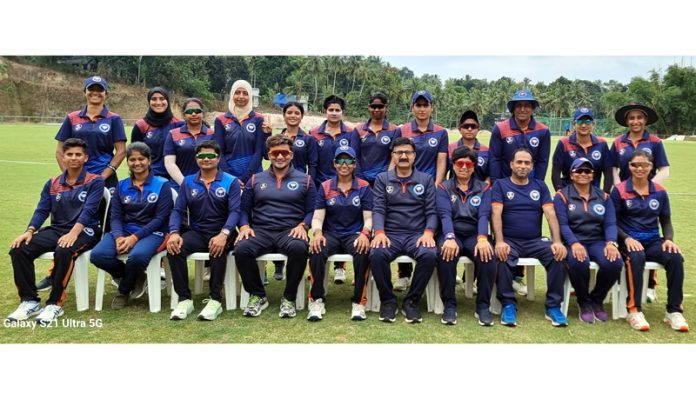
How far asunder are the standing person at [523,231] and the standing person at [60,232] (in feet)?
11.4

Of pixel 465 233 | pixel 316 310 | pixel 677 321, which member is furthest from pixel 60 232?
pixel 677 321

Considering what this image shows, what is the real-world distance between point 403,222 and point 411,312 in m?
0.78

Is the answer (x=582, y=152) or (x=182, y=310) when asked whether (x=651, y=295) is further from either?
(x=182, y=310)

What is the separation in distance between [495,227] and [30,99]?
3985 centimetres

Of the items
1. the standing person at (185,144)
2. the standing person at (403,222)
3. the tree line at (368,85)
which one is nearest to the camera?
the standing person at (403,222)

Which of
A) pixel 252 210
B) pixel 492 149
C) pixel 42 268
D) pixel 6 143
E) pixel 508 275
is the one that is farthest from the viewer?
pixel 6 143

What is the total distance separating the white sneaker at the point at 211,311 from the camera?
167 inches

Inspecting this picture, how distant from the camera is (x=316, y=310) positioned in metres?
4.29

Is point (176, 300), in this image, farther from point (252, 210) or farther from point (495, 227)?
point (495, 227)

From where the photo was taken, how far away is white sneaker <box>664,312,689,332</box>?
13.4 feet

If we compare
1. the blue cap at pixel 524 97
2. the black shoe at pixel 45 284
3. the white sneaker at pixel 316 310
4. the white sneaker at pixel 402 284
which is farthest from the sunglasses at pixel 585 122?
the black shoe at pixel 45 284

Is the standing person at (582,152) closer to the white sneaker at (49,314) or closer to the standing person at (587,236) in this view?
the standing person at (587,236)

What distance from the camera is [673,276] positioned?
14.0 ft

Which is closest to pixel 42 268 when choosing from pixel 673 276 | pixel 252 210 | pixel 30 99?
pixel 252 210
